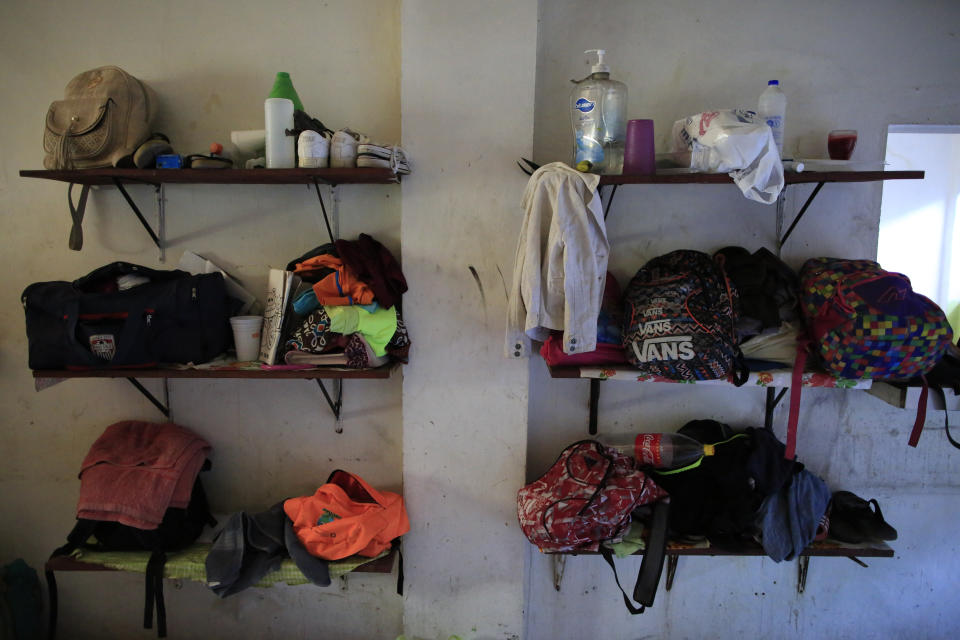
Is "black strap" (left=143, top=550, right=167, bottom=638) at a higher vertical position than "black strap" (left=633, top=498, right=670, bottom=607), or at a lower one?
lower

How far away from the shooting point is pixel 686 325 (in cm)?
153

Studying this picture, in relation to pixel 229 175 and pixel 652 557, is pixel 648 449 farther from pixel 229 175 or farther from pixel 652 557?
pixel 229 175

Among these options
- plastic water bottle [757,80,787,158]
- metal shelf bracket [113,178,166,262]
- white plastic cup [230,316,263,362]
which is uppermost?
plastic water bottle [757,80,787,158]

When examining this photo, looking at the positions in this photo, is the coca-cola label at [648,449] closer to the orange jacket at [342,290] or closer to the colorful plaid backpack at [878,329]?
the colorful plaid backpack at [878,329]

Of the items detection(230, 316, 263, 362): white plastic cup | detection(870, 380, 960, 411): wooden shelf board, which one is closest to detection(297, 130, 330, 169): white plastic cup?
detection(230, 316, 263, 362): white plastic cup

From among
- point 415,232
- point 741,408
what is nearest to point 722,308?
point 741,408

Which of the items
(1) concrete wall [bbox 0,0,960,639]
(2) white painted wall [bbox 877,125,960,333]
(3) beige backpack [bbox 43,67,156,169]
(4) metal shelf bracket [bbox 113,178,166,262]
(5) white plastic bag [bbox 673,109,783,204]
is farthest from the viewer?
(2) white painted wall [bbox 877,125,960,333]

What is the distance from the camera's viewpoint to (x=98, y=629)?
2076 mm

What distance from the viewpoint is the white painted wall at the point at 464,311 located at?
1.68 m

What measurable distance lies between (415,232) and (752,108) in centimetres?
120

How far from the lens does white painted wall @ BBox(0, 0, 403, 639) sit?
183 cm

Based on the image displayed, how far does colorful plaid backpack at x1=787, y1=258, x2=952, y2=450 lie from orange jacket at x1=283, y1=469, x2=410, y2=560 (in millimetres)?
1290

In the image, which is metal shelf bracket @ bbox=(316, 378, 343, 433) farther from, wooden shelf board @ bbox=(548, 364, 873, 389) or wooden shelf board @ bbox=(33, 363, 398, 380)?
wooden shelf board @ bbox=(548, 364, 873, 389)

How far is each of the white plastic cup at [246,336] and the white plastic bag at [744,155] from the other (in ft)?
4.74
